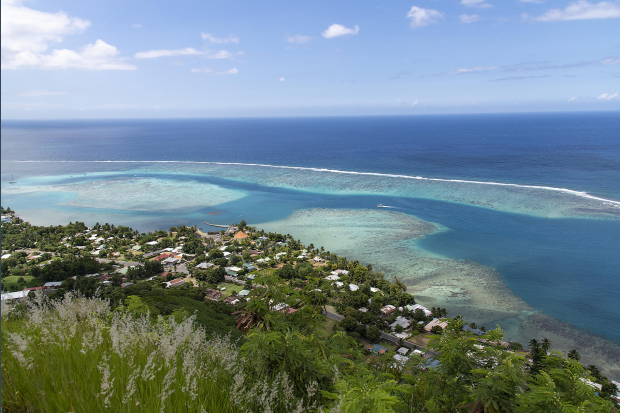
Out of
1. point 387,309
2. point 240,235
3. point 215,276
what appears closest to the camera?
point 387,309

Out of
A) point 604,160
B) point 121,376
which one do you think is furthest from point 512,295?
point 604,160

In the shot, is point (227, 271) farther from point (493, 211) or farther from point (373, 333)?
point (493, 211)

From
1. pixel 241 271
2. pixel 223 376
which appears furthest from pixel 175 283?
pixel 223 376

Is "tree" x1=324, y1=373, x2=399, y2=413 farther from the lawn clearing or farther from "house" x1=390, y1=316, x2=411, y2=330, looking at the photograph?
the lawn clearing

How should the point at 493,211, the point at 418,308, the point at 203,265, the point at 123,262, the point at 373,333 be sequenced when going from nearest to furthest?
the point at 373,333
the point at 418,308
the point at 203,265
the point at 123,262
the point at 493,211

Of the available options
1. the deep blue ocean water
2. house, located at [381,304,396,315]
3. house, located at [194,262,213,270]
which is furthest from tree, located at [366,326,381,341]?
house, located at [194,262,213,270]

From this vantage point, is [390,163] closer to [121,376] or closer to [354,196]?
[354,196]

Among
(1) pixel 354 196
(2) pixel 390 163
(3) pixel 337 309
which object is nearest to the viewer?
(3) pixel 337 309
